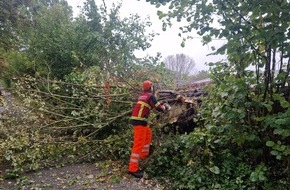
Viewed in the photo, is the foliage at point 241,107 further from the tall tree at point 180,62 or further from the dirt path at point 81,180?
the tall tree at point 180,62

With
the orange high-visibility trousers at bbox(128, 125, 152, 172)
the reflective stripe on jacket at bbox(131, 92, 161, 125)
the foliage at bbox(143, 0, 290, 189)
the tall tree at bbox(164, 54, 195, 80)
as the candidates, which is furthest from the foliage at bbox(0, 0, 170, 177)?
the tall tree at bbox(164, 54, 195, 80)

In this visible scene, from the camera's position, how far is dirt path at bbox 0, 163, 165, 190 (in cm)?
452

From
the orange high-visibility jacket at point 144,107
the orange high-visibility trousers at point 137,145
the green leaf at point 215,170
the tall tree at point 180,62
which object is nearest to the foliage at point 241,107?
the green leaf at point 215,170

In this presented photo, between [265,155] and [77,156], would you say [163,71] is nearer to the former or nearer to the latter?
[77,156]

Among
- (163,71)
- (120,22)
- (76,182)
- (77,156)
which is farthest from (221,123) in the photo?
(120,22)

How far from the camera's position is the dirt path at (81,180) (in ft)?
14.8

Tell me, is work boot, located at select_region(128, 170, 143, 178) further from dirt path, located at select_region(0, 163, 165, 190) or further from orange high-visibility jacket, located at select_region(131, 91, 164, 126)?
orange high-visibility jacket, located at select_region(131, 91, 164, 126)

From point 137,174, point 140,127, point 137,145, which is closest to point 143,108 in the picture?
point 140,127

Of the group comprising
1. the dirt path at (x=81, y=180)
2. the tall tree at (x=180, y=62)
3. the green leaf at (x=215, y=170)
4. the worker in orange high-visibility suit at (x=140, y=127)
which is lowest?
the dirt path at (x=81, y=180)

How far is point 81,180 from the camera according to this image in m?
4.77

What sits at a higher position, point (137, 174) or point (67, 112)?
point (67, 112)

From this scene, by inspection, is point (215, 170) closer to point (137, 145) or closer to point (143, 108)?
point (137, 145)

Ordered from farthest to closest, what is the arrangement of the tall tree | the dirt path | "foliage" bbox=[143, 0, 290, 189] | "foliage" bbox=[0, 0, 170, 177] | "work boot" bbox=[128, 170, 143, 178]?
the tall tree, "foliage" bbox=[0, 0, 170, 177], "work boot" bbox=[128, 170, 143, 178], the dirt path, "foliage" bbox=[143, 0, 290, 189]

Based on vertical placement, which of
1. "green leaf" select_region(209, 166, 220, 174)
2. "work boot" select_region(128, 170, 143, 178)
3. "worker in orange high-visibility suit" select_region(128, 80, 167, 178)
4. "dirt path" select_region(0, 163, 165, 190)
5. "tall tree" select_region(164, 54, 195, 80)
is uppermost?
"tall tree" select_region(164, 54, 195, 80)
